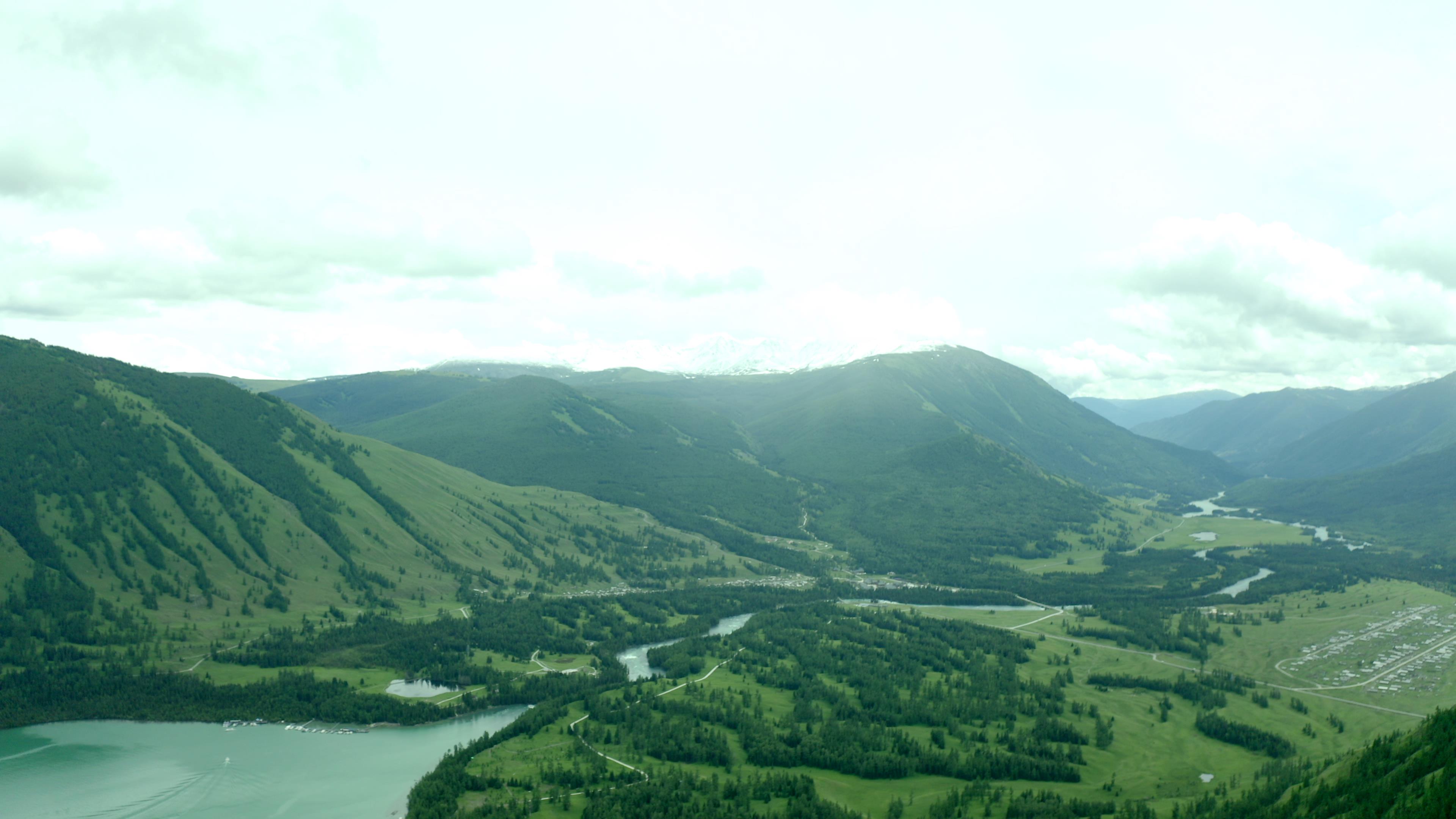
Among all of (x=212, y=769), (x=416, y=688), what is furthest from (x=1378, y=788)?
(x=416, y=688)

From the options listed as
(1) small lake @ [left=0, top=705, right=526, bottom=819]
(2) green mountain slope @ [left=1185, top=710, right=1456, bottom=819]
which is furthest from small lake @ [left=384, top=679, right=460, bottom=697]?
(2) green mountain slope @ [left=1185, top=710, right=1456, bottom=819]

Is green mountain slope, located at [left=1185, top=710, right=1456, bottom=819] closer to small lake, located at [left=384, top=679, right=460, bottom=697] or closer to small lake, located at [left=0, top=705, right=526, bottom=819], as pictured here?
small lake, located at [left=0, top=705, right=526, bottom=819]

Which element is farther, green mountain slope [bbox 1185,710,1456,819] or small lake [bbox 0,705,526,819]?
small lake [bbox 0,705,526,819]

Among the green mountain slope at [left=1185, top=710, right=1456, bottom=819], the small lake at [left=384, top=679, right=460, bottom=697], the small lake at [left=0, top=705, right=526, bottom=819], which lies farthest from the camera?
the small lake at [left=384, top=679, right=460, bottom=697]

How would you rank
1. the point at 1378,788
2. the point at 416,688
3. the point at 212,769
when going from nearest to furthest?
1. the point at 1378,788
2. the point at 212,769
3. the point at 416,688

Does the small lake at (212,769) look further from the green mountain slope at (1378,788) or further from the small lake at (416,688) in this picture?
the green mountain slope at (1378,788)

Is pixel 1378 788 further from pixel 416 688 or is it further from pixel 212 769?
pixel 416 688

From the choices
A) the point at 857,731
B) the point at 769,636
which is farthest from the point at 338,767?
the point at 769,636
